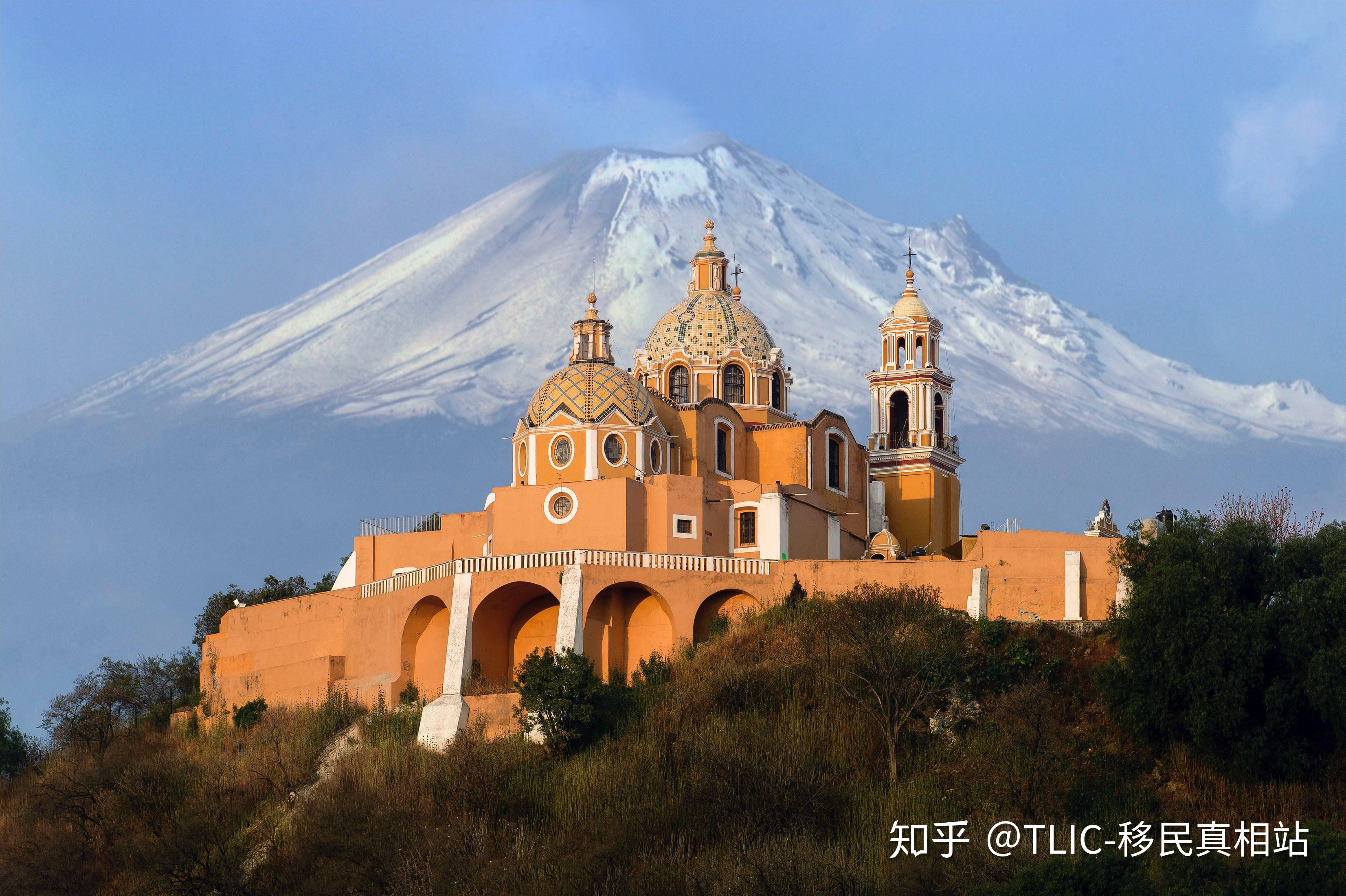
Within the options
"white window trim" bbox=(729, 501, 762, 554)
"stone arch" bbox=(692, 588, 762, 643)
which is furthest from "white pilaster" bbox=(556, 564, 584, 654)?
"white window trim" bbox=(729, 501, 762, 554)

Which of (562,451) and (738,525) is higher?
(562,451)

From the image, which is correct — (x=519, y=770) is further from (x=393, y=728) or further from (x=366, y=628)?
(x=366, y=628)

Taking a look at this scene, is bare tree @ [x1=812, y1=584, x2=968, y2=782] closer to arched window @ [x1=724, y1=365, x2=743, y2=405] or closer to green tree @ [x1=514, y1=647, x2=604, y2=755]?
green tree @ [x1=514, y1=647, x2=604, y2=755]

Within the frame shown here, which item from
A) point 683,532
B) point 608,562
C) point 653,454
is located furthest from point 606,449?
point 608,562

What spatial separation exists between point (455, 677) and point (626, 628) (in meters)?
3.76

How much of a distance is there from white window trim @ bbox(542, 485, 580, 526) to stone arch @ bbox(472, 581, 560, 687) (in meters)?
Answer: 1.48

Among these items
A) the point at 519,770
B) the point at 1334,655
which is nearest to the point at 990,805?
the point at 1334,655

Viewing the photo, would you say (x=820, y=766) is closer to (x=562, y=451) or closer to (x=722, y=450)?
(x=562, y=451)

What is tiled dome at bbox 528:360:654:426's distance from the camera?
4688 centimetres

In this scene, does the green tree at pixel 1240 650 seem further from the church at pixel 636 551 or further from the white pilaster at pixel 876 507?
the white pilaster at pixel 876 507

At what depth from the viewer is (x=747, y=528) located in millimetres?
46375

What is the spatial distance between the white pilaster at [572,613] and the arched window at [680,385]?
10712 mm

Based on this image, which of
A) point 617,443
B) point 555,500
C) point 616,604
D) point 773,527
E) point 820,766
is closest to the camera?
point 820,766

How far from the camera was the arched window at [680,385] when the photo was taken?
5353 centimetres
